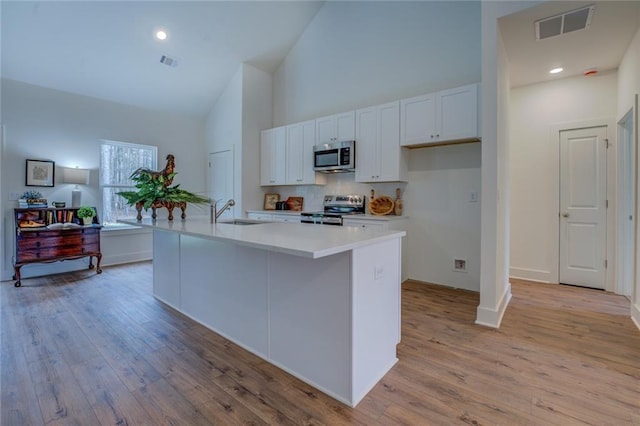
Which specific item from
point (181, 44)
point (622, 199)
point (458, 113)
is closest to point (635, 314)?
point (622, 199)

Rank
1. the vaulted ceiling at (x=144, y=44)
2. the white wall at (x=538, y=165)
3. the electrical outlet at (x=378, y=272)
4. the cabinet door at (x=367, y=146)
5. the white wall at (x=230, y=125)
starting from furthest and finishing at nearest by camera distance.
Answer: the white wall at (x=230, y=125) → the cabinet door at (x=367, y=146) → the white wall at (x=538, y=165) → the vaulted ceiling at (x=144, y=44) → the electrical outlet at (x=378, y=272)

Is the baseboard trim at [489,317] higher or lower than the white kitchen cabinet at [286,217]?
lower

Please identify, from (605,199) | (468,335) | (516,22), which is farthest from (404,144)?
(605,199)

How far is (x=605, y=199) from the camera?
3.62 metres

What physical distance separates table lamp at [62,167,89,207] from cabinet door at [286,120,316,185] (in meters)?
3.06

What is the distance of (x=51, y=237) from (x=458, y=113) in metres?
5.39

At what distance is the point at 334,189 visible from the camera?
4773 mm

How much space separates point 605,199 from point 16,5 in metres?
7.15

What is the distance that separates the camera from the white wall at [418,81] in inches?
143

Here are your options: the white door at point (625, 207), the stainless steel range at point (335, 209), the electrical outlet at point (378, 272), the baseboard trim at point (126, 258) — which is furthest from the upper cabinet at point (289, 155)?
the white door at point (625, 207)

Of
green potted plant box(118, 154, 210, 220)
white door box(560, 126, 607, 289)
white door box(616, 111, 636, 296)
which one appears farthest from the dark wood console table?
white door box(616, 111, 636, 296)

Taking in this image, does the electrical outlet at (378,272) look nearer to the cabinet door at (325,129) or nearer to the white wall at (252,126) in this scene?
the cabinet door at (325,129)

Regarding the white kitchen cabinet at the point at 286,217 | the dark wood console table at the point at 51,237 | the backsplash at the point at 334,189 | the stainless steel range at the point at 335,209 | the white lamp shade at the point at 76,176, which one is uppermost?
the white lamp shade at the point at 76,176

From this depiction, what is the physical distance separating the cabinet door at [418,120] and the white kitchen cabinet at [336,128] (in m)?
0.73
